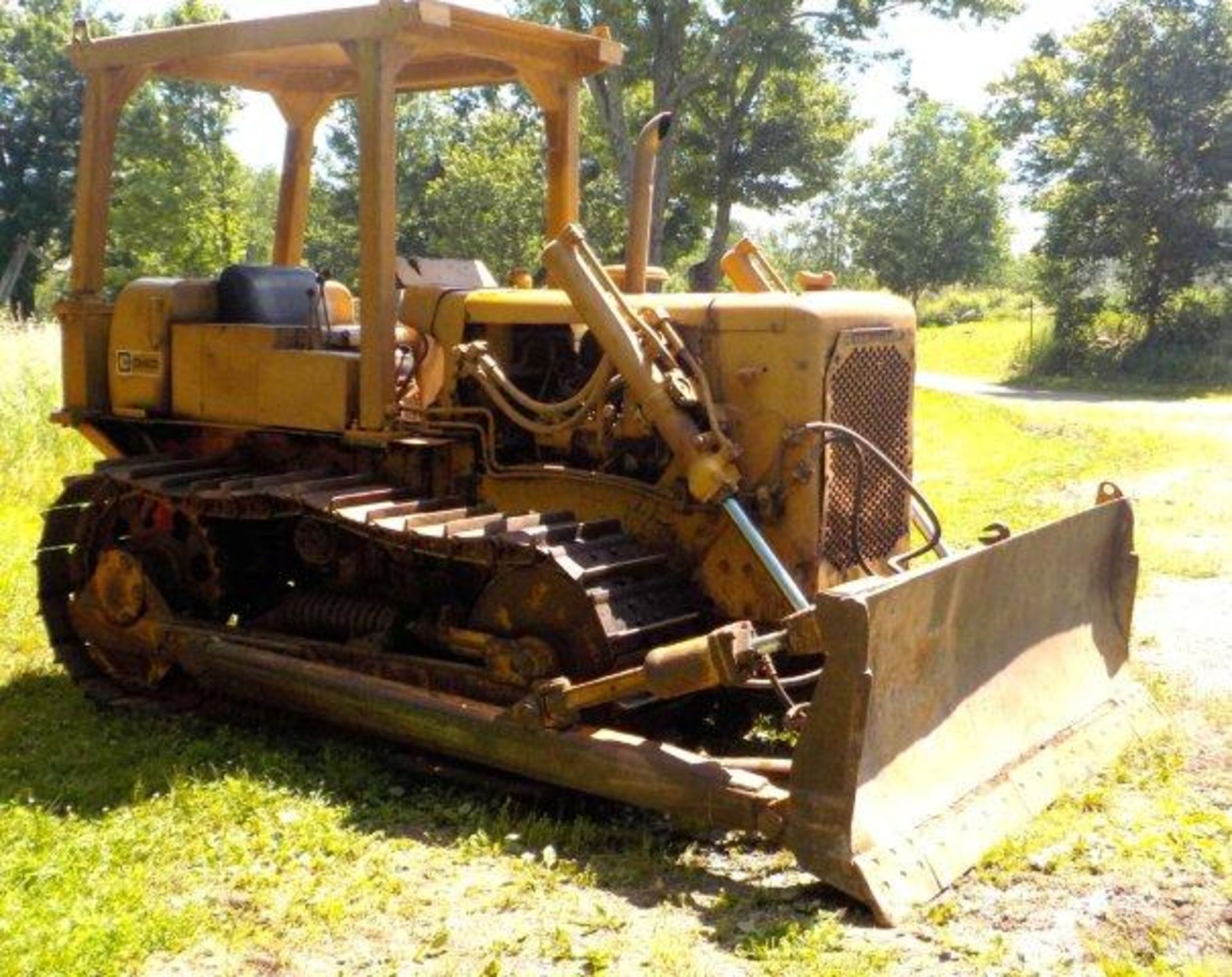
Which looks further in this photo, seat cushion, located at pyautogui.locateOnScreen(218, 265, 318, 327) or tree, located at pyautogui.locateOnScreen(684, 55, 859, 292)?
tree, located at pyautogui.locateOnScreen(684, 55, 859, 292)

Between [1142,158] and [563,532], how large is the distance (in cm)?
2537

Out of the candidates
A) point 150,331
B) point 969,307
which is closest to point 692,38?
point 969,307

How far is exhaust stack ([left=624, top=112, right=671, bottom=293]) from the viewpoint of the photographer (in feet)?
17.9

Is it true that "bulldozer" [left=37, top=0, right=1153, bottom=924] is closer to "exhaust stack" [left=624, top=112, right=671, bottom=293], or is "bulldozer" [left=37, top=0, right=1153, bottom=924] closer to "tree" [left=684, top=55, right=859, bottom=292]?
"exhaust stack" [left=624, top=112, right=671, bottom=293]

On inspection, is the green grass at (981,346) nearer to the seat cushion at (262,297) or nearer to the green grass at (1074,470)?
the green grass at (1074,470)

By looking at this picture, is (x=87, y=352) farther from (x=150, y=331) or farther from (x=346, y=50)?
(x=346, y=50)

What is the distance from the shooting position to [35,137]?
135 ft

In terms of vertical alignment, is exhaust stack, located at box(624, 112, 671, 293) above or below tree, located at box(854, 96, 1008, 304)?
below

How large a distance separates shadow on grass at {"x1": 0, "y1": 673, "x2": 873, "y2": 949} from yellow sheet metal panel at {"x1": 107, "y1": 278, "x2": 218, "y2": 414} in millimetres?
1435

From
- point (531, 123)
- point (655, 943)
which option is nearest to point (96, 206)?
point (655, 943)

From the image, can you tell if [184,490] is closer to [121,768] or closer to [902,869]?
[121,768]

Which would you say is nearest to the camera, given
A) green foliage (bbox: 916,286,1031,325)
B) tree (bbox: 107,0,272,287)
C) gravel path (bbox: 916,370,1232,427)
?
gravel path (bbox: 916,370,1232,427)

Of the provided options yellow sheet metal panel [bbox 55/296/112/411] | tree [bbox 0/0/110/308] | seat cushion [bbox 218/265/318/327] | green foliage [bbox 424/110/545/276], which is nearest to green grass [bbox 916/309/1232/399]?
green foliage [bbox 424/110/545/276]

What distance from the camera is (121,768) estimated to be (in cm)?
532
